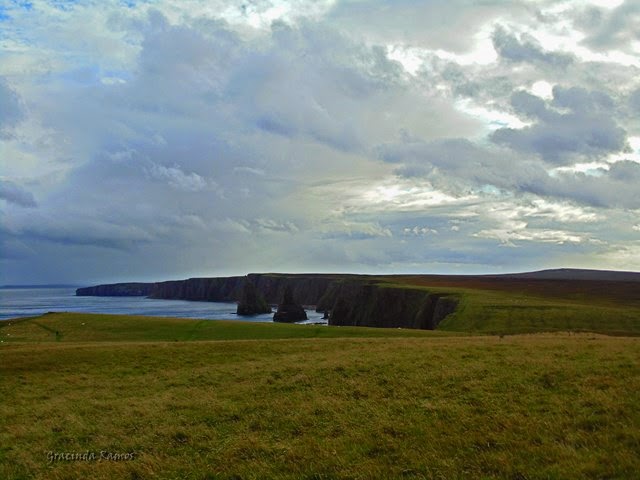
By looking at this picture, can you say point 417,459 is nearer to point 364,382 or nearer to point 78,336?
point 364,382

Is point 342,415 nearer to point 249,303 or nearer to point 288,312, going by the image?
point 288,312

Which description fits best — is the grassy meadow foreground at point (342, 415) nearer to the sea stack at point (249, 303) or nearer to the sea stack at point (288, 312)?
the sea stack at point (288, 312)

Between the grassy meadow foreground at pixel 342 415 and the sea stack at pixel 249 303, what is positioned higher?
the grassy meadow foreground at pixel 342 415

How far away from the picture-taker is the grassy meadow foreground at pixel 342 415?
12.3 metres

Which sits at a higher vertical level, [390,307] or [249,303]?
[390,307]

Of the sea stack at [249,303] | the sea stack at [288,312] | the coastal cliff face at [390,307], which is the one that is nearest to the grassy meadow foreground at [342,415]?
the coastal cliff face at [390,307]

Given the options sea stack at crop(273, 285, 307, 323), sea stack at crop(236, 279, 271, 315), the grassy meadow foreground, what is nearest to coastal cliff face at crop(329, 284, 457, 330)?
sea stack at crop(273, 285, 307, 323)

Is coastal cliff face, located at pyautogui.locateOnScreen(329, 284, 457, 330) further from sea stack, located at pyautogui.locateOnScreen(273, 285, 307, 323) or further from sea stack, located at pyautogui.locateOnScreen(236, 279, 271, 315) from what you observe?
sea stack, located at pyautogui.locateOnScreen(236, 279, 271, 315)

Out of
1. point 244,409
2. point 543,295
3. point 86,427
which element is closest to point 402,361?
point 244,409

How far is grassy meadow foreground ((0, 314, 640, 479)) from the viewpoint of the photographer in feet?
40.4

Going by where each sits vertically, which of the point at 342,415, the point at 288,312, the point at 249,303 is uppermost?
the point at 342,415

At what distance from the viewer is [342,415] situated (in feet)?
53.6

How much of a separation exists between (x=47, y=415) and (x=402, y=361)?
15.5 m

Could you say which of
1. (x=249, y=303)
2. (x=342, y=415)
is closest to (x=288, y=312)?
(x=249, y=303)
